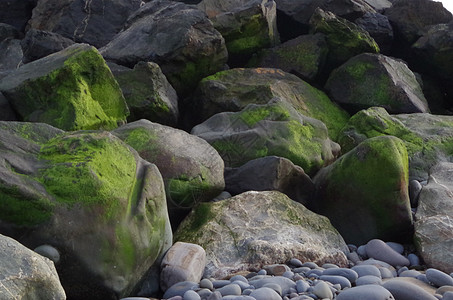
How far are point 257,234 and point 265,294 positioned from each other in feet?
5.10

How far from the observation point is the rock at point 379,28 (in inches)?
536

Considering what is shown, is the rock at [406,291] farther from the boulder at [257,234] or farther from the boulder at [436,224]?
the boulder at [436,224]

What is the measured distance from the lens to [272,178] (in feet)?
21.4

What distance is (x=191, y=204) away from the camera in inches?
238

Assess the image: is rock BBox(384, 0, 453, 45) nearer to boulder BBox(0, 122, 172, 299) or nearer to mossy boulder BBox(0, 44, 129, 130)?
mossy boulder BBox(0, 44, 129, 130)

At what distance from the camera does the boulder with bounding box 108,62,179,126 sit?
848 cm

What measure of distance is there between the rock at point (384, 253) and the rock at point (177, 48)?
5.16 meters

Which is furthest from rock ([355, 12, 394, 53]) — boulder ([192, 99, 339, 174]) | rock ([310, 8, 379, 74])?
boulder ([192, 99, 339, 174])

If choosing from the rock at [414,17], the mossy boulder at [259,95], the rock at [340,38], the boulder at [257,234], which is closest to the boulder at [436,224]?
the boulder at [257,234]

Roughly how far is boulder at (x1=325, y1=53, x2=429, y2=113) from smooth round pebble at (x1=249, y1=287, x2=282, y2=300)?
7666 mm

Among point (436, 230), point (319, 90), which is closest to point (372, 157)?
point (436, 230)

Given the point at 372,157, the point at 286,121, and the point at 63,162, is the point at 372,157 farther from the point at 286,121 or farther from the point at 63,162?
the point at 63,162

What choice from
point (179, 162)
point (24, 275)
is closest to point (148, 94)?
point (179, 162)

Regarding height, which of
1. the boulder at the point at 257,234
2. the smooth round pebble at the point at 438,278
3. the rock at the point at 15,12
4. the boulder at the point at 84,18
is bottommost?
the rock at the point at 15,12
